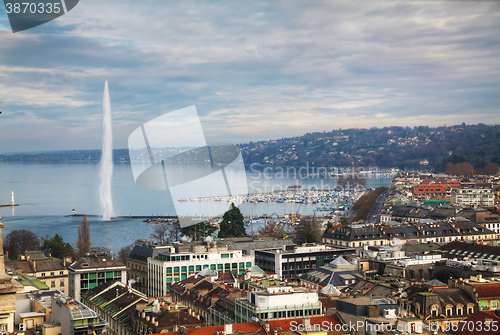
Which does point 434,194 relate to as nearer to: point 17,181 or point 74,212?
point 74,212

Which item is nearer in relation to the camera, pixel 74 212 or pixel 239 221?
pixel 239 221

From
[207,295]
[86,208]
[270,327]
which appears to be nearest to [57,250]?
[207,295]

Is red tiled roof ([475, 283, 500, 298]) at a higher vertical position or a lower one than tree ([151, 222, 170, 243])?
higher

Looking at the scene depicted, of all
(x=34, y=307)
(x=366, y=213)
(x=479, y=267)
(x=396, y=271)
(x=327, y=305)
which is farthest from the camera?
(x=366, y=213)

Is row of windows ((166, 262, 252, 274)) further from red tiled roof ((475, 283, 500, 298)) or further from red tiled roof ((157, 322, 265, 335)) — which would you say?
red tiled roof ((475, 283, 500, 298))

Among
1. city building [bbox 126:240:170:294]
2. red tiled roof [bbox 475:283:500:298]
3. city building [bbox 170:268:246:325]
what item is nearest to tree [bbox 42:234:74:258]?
city building [bbox 126:240:170:294]

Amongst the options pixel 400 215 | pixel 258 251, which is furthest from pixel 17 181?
pixel 258 251

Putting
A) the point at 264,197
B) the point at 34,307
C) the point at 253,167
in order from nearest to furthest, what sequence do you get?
1. the point at 34,307
2. the point at 264,197
3. the point at 253,167
